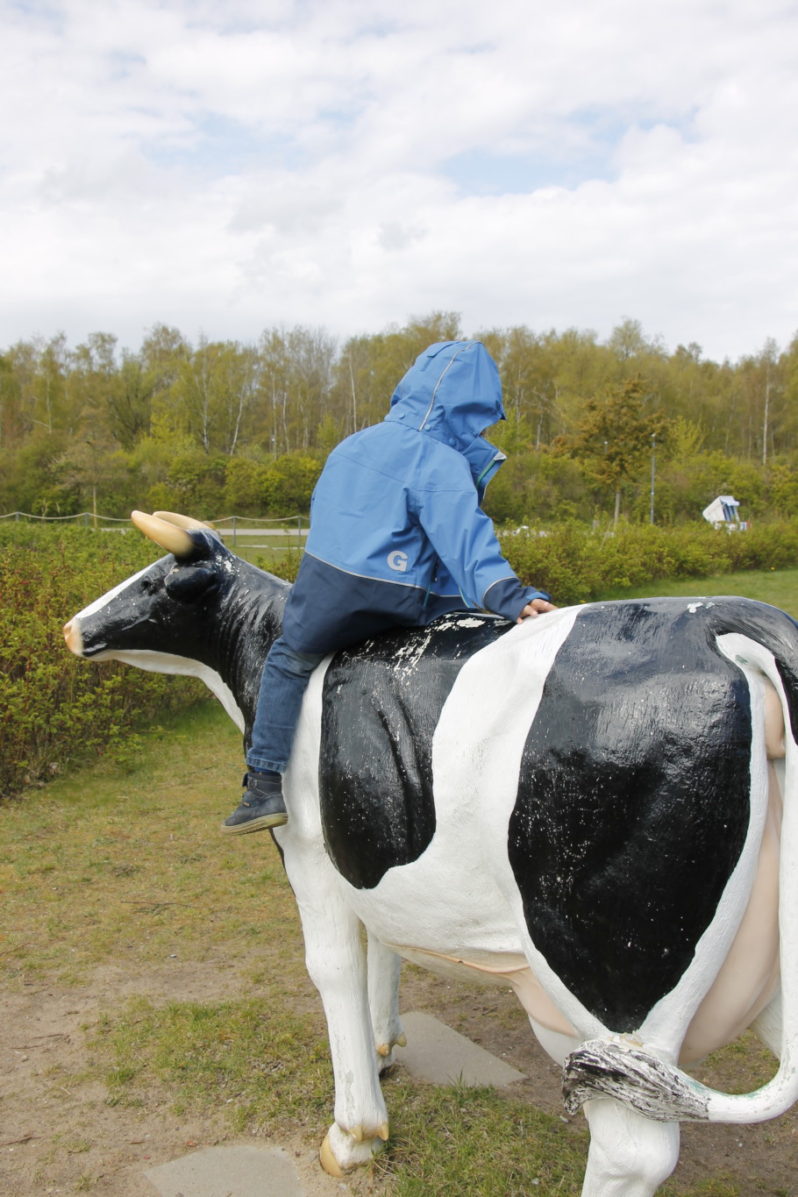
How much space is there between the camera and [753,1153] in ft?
9.75

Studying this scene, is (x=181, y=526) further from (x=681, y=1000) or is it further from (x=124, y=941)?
(x=124, y=941)

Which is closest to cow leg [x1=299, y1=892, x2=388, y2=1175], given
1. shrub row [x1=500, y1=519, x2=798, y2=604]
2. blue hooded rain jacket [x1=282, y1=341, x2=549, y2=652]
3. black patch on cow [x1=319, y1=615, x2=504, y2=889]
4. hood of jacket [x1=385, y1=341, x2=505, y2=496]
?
black patch on cow [x1=319, y1=615, x2=504, y2=889]

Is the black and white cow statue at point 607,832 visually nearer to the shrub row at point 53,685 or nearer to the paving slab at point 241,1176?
the paving slab at point 241,1176

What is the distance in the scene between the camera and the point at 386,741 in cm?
216

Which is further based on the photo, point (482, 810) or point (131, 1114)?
point (131, 1114)

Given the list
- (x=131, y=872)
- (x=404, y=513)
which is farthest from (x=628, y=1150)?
(x=131, y=872)

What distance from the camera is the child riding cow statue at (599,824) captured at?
169 centimetres

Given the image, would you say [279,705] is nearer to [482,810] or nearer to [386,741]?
[386,741]

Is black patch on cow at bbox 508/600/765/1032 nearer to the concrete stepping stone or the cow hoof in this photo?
the cow hoof

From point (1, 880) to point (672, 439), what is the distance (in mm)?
24665

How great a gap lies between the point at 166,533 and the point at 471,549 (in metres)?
0.98

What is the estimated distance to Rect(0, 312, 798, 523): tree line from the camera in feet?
102

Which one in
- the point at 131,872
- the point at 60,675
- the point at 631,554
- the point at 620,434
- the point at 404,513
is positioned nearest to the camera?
the point at 404,513

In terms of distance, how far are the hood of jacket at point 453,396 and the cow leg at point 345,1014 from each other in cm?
130
